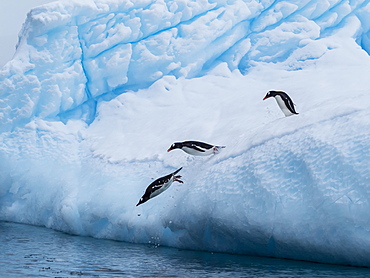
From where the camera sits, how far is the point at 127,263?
581cm

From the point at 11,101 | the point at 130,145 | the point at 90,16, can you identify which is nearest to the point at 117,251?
the point at 130,145

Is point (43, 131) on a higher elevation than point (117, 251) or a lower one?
higher

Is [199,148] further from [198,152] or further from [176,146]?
[176,146]

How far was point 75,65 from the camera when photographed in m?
10.1

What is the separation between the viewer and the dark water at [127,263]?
525cm

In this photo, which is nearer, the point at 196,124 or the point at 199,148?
the point at 199,148

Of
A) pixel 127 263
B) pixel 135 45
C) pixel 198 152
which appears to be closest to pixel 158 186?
pixel 198 152

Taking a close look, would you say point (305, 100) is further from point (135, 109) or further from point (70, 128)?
point (70, 128)

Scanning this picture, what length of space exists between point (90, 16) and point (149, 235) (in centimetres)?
457

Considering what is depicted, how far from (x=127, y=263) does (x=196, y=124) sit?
297 centimetres

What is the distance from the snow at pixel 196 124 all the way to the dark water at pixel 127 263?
0.30 metres

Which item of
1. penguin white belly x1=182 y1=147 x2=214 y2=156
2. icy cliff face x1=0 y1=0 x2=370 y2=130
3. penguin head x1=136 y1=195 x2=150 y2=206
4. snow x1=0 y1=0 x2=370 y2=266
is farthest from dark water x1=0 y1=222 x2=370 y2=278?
icy cliff face x1=0 y1=0 x2=370 y2=130

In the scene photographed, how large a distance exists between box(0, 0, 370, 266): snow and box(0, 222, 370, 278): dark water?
30cm

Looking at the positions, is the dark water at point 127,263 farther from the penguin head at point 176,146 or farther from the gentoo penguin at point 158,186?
the penguin head at point 176,146
